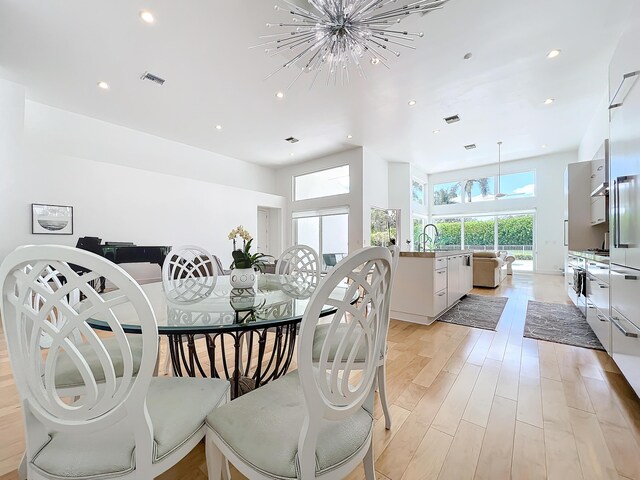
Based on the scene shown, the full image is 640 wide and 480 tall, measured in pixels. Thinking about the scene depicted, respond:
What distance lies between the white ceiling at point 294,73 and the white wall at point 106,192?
0.49m

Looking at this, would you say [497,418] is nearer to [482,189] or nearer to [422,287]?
[422,287]

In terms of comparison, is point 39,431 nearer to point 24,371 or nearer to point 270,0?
point 24,371

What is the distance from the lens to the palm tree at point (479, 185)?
29.6ft

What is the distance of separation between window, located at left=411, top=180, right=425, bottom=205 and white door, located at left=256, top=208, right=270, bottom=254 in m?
4.87

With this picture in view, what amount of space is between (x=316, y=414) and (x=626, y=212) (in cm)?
250

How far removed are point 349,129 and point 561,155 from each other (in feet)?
A: 21.6

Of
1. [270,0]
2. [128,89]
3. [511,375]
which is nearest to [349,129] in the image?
[270,0]

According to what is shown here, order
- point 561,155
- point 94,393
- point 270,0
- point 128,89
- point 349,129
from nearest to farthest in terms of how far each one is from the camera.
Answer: point 94,393 < point 270,0 < point 128,89 < point 349,129 < point 561,155

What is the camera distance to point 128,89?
423cm

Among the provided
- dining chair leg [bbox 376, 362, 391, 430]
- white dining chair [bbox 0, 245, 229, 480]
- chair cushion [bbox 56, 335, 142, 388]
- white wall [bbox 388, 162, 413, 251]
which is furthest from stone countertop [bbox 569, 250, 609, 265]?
white wall [bbox 388, 162, 413, 251]

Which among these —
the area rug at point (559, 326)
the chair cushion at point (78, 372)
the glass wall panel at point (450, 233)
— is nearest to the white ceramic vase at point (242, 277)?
the chair cushion at point (78, 372)

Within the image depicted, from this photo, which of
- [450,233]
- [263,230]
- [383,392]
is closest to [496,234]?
[450,233]

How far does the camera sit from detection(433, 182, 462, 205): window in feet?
31.6

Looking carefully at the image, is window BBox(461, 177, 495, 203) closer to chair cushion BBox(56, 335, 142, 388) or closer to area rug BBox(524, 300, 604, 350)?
area rug BBox(524, 300, 604, 350)
